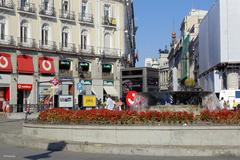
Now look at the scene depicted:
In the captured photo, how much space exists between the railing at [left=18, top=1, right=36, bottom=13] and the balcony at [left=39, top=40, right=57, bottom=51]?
3.64 m

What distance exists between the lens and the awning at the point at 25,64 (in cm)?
5350

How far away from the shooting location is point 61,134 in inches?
620

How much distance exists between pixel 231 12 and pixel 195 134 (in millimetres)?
47663

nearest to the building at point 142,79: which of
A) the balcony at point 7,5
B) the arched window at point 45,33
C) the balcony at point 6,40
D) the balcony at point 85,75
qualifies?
the balcony at point 6,40

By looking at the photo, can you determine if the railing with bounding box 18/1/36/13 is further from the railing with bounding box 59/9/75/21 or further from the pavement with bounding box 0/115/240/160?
the pavement with bounding box 0/115/240/160

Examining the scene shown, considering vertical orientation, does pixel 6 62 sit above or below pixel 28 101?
above

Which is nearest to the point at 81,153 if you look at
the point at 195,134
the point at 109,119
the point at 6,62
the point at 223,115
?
the point at 109,119

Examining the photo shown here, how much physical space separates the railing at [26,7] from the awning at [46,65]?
5.45 meters

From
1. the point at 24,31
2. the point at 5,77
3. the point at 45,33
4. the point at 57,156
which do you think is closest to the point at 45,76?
the point at 45,33

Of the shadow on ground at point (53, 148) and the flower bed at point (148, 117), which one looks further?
the flower bed at point (148, 117)

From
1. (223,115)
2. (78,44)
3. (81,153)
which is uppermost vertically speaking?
(78,44)

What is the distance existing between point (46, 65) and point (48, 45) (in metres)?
2.34

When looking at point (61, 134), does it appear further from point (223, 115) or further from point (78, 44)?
point (78, 44)

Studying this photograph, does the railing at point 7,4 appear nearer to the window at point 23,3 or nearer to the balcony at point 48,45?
the window at point 23,3
